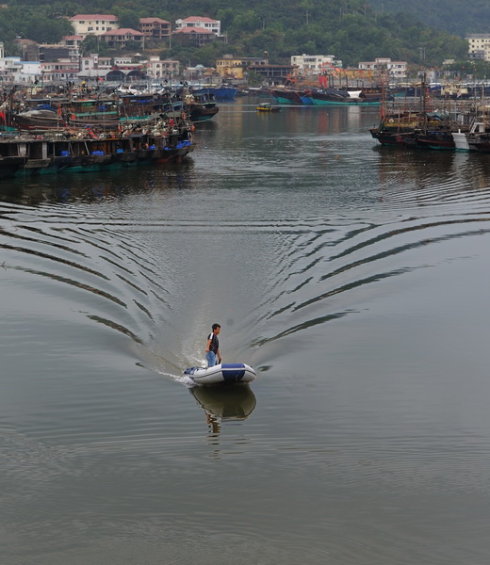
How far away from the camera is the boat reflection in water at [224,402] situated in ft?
107

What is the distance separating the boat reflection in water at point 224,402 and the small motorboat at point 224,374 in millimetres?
349

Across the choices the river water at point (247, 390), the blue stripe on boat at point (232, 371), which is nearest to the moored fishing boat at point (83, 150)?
the river water at point (247, 390)

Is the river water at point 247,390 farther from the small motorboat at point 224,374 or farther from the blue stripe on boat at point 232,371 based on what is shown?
the blue stripe on boat at point 232,371

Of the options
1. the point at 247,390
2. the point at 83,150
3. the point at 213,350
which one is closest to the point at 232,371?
the point at 247,390

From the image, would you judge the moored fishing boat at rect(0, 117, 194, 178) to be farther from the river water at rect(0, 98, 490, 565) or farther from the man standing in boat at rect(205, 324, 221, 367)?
the man standing in boat at rect(205, 324, 221, 367)

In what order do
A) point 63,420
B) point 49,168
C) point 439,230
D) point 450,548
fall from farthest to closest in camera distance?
point 49,168 → point 439,230 → point 63,420 → point 450,548

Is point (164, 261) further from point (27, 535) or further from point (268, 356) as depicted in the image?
point (27, 535)

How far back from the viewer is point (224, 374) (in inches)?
1329

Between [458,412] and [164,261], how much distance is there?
948 inches

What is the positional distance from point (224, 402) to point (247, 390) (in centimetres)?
105

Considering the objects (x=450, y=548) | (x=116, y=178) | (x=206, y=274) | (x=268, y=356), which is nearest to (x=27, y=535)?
(x=450, y=548)

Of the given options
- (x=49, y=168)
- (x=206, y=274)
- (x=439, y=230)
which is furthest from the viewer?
(x=49, y=168)

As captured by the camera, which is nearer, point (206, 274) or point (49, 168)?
point (206, 274)

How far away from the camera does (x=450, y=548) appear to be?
24625 mm
